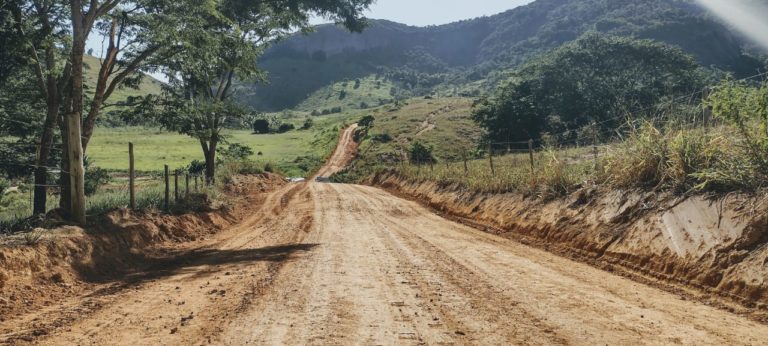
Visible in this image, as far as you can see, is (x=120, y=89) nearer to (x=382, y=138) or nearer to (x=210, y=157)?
(x=210, y=157)

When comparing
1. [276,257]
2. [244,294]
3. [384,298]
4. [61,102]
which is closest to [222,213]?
[61,102]

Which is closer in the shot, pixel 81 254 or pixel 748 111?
pixel 748 111

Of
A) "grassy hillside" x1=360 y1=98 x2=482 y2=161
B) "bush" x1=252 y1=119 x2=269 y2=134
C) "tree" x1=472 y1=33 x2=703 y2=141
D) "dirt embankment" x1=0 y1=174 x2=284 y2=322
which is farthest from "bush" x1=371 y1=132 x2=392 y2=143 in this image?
"dirt embankment" x1=0 y1=174 x2=284 y2=322

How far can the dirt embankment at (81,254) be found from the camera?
7203 millimetres

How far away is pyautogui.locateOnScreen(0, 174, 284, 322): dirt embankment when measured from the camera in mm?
7203

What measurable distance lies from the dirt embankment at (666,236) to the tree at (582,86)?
Answer: 132 feet

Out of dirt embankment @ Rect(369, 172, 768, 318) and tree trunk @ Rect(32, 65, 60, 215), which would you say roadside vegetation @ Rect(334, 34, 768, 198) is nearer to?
dirt embankment @ Rect(369, 172, 768, 318)

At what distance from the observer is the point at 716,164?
799cm

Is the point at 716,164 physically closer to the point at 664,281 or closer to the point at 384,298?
the point at 664,281

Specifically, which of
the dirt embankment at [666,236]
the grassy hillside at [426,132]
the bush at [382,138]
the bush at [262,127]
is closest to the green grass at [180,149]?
the bush at [262,127]

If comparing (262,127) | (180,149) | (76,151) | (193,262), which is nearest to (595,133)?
(193,262)

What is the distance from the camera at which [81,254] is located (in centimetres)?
902

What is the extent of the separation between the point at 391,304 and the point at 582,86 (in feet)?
200

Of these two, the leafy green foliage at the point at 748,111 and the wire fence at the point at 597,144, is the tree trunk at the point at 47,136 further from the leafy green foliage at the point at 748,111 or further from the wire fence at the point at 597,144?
the leafy green foliage at the point at 748,111
